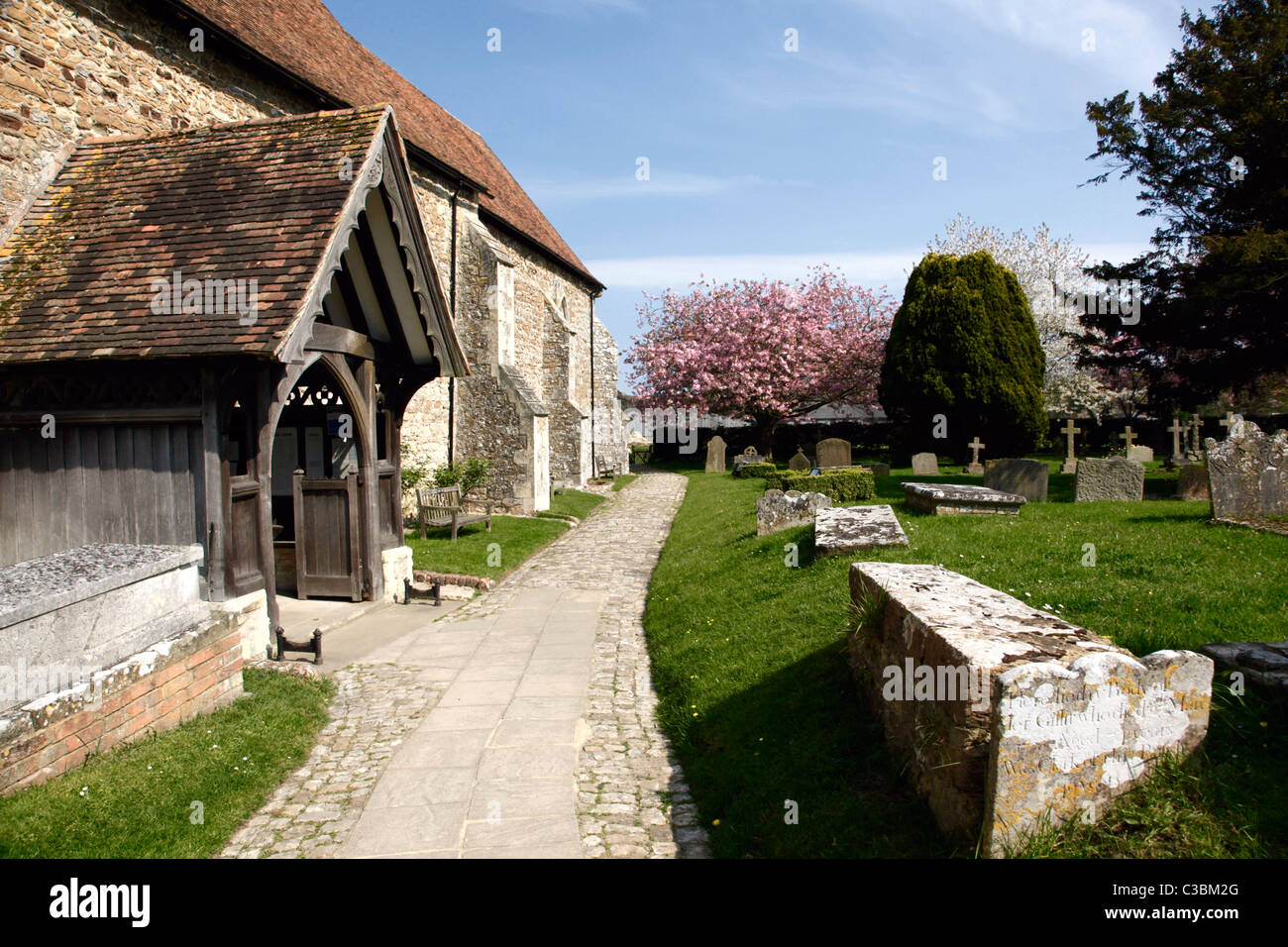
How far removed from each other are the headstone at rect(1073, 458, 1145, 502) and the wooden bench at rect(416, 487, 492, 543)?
10.3m

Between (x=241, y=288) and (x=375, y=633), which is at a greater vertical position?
(x=241, y=288)

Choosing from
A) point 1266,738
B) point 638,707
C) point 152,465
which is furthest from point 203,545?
Answer: point 1266,738

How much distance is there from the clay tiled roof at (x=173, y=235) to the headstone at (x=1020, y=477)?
10442mm

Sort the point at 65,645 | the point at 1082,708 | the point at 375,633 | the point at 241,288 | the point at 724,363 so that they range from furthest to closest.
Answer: the point at 724,363
the point at 375,633
the point at 241,288
the point at 65,645
the point at 1082,708

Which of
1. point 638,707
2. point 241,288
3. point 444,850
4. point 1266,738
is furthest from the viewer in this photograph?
point 241,288

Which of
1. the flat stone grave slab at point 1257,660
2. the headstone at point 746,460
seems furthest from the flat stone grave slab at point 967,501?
the headstone at point 746,460

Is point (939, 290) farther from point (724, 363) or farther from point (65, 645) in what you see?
point (65, 645)

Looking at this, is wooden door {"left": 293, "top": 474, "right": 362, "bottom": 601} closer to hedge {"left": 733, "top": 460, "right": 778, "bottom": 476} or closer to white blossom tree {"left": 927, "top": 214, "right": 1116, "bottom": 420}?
hedge {"left": 733, "top": 460, "right": 778, "bottom": 476}

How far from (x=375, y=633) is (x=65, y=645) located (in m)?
4.01

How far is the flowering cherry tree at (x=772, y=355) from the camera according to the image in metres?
33.5

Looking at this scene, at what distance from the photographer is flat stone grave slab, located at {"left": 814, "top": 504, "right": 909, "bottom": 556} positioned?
731 cm

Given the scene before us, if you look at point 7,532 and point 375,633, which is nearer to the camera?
point 7,532

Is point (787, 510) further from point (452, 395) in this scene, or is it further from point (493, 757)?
point (452, 395)

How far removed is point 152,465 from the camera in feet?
21.9
